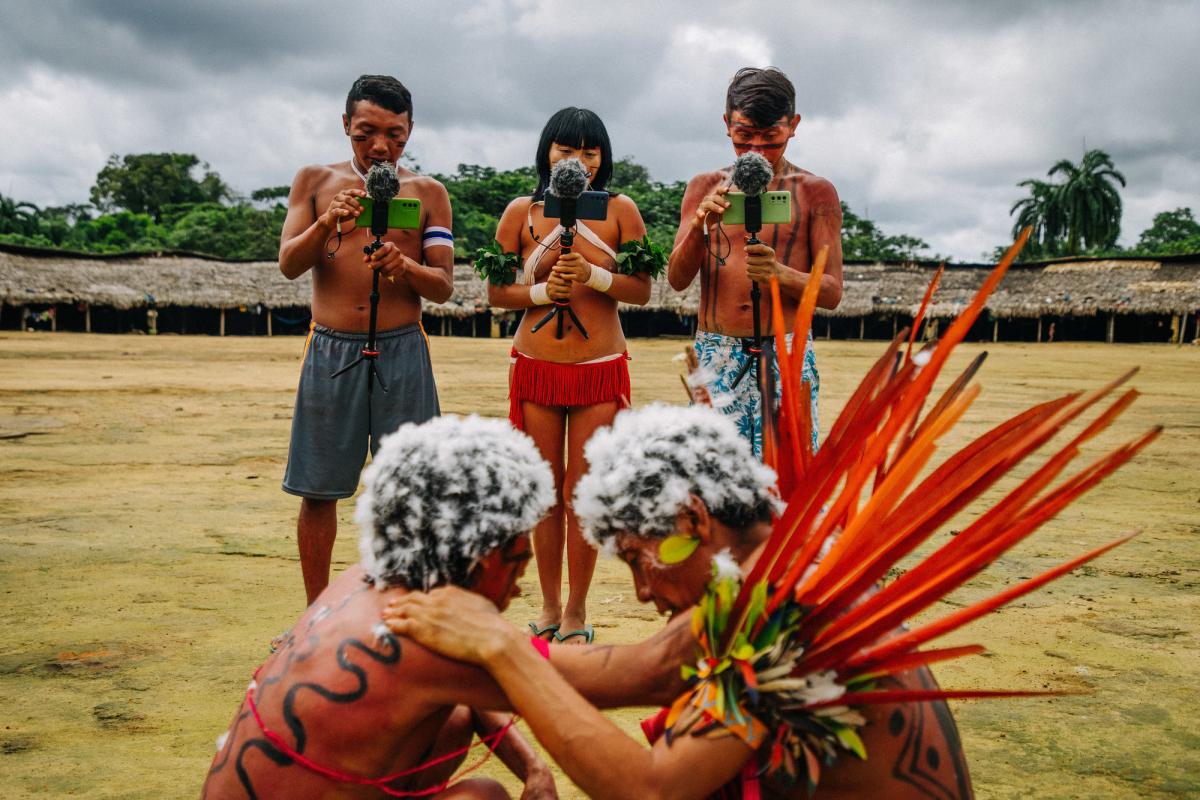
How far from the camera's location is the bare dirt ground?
122 inches

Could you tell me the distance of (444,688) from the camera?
6.32 feet

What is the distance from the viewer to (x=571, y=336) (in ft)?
14.0

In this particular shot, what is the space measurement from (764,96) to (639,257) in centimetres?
89

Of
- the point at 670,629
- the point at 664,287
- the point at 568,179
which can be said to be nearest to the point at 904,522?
the point at 670,629

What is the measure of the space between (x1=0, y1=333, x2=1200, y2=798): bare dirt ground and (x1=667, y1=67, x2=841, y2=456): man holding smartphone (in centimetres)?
124

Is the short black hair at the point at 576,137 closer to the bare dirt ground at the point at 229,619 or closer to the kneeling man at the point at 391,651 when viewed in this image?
the bare dirt ground at the point at 229,619

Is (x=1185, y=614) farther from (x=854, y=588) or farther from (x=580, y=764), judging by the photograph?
(x=580, y=764)

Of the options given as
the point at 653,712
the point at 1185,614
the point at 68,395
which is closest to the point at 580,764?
the point at 653,712

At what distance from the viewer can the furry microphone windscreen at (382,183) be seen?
387 centimetres

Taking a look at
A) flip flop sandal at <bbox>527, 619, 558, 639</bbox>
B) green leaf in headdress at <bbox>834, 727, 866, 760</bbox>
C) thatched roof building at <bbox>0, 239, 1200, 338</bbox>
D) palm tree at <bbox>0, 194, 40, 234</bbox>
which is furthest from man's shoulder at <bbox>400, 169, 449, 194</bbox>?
palm tree at <bbox>0, 194, 40, 234</bbox>

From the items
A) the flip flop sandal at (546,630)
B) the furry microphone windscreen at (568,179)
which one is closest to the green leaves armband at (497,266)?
the furry microphone windscreen at (568,179)

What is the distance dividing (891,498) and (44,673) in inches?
133

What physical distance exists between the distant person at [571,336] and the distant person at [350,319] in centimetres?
40

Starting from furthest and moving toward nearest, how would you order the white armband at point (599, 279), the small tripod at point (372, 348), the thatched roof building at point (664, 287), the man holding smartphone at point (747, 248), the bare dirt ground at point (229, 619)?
the thatched roof building at point (664, 287) < the white armband at point (599, 279) < the small tripod at point (372, 348) < the man holding smartphone at point (747, 248) < the bare dirt ground at point (229, 619)
